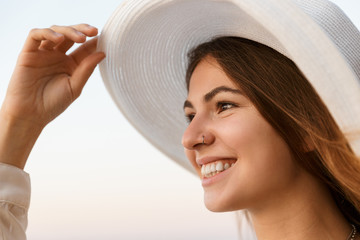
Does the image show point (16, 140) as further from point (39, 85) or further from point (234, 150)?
point (234, 150)

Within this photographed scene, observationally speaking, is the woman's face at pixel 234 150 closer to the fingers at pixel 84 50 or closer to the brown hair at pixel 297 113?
the brown hair at pixel 297 113

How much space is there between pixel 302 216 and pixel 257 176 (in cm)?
26

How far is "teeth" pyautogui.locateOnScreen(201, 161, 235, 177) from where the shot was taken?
1.95 meters

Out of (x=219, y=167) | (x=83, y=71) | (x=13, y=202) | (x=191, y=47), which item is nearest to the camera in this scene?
(x=219, y=167)

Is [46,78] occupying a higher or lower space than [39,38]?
lower

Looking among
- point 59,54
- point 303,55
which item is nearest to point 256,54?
point 303,55

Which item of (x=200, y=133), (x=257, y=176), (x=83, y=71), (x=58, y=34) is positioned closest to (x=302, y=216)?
(x=257, y=176)

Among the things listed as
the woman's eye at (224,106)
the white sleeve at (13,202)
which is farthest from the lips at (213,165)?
the white sleeve at (13,202)

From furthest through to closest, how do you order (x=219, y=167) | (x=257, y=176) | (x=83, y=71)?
(x=83, y=71) → (x=219, y=167) → (x=257, y=176)

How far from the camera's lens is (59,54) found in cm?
227

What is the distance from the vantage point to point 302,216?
1.91m

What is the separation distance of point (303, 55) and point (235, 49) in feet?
1.64

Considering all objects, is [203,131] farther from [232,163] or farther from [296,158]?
[296,158]

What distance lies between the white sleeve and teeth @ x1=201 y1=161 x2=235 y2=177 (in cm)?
76
